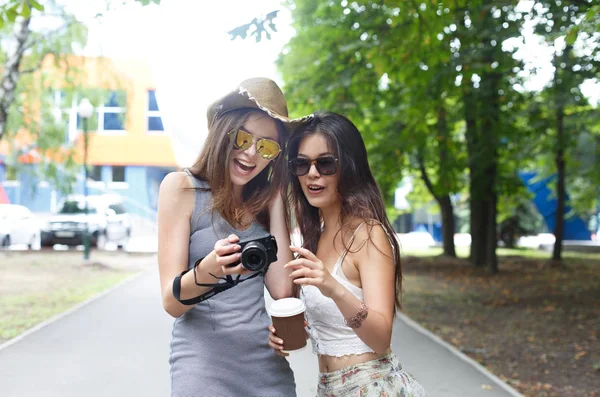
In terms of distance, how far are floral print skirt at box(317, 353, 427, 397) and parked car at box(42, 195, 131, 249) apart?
2526 cm

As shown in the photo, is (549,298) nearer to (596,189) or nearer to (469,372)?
(469,372)

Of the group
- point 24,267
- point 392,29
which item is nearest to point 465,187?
point 24,267

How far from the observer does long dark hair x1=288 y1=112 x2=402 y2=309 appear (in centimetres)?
304

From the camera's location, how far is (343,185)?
312 centimetres

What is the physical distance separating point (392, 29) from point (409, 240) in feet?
124

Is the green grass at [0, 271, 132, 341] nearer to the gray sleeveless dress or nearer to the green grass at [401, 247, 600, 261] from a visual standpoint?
the gray sleeveless dress

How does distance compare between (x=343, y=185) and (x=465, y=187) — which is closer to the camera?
(x=343, y=185)

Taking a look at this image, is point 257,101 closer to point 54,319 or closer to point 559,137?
point 54,319

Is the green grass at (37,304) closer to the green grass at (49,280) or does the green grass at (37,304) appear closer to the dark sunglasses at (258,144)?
the green grass at (49,280)

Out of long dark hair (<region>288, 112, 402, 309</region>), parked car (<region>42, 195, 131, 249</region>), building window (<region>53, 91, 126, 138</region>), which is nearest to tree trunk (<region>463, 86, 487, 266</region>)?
long dark hair (<region>288, 112, 402, 309</region>)

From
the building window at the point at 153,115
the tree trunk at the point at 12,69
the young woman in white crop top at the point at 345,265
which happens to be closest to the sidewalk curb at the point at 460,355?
the young woman in white crop top at the point at 345,265

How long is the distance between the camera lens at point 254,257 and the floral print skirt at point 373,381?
659mm

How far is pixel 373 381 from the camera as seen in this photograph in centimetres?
287

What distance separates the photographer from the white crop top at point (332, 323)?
292cm
